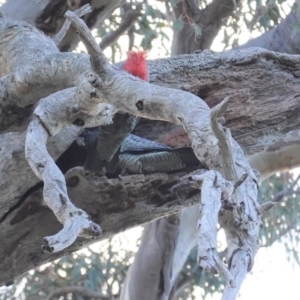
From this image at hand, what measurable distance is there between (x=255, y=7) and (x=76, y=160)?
60.8 inches

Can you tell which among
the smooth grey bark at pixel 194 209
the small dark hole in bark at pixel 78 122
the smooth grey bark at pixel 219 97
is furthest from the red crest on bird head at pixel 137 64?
the smooth grey bark at pixel 194 209

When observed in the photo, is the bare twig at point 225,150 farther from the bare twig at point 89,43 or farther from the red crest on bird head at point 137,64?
the red crest on bird head at point 137,64

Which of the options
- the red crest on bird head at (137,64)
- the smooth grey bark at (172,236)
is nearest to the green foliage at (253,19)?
the smooth grey bark at (172,236)

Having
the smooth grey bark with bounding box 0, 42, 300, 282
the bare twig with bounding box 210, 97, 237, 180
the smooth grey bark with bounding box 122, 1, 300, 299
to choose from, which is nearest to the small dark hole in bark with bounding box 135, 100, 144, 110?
the bare twig with bounding box 210, 97, 237, 180

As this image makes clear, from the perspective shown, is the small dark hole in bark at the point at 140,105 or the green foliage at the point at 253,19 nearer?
the small dark hole in bark at the point at 140,105

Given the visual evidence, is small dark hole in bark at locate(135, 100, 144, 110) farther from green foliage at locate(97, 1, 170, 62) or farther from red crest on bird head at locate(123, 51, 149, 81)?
green foliage at locate(97, 1, 170, 62)

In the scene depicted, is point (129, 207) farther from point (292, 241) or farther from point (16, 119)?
point (292, 241)

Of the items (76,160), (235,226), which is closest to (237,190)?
(235,226)

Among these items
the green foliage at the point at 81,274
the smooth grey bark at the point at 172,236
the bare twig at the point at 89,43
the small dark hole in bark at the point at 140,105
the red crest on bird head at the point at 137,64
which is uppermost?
the bare twig at the point at 89,43

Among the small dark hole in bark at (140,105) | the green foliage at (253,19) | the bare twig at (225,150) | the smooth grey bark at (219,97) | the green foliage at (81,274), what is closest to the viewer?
the bare twig at (225,150)

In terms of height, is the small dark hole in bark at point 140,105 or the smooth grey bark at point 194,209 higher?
the small dark hole in bark at point 140,105

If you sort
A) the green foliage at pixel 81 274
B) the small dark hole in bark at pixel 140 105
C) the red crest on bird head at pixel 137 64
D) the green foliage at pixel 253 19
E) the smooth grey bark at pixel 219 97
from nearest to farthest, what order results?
the small dark hole in bark at pixel 140 105 → the red crest on bird head at pixel 137 64 → the smooth grey bark at pixel 219 97 → the green foliage at pixel 253 19 → the green foliage at pixel 81 274

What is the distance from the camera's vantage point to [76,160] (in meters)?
1.84

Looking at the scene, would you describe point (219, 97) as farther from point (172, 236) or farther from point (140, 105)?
point (172, 236)
